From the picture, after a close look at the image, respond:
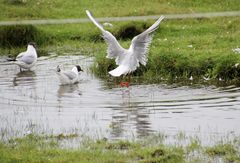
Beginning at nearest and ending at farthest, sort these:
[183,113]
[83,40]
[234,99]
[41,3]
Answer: [183,113]
[234,99]
[83,40]
[41,3]

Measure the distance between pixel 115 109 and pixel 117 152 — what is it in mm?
3292

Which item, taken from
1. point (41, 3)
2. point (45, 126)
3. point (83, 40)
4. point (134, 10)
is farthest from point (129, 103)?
point (41, 3)

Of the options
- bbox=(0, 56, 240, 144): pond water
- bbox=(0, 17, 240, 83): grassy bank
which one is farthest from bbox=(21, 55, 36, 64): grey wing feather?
bbox=(0, 17, 240, 83): grassy bank

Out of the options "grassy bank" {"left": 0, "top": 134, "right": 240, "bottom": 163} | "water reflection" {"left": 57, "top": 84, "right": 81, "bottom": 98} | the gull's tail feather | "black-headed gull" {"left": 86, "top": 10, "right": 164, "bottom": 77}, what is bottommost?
"grassy bank" {"left": 0, "top": 134, "right": 240, "bottom": 163}

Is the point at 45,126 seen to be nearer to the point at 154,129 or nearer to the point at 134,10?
the point at 154,129

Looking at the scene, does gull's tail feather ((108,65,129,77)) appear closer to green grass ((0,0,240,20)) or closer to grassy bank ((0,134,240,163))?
grassy bank ((0,134,240,163))

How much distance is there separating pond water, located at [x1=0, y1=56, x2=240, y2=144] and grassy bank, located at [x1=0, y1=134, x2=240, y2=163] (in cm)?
65

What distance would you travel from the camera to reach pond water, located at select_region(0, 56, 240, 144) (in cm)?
1062

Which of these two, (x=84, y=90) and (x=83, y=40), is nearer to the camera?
(x=84, y=90)

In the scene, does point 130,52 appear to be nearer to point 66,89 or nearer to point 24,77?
point 66,89

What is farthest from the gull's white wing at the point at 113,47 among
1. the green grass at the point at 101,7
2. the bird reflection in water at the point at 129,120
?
the green grass at the point at 101,7

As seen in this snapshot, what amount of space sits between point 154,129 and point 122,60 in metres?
4.68

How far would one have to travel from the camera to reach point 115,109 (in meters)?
12.3

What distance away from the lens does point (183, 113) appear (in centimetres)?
1161
